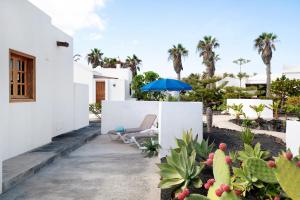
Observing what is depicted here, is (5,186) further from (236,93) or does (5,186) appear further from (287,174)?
(236,93)

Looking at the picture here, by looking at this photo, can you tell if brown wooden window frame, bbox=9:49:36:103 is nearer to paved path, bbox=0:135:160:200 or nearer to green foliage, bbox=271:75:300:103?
paved path, bbox=0:135:160:200

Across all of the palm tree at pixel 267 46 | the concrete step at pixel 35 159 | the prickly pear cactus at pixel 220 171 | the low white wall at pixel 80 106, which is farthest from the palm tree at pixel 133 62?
the prickly pear cactus at pixel 220 171

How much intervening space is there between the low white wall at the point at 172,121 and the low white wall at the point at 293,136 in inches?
94.3

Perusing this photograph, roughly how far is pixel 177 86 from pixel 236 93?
18796 mm

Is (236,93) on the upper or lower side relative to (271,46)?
lower

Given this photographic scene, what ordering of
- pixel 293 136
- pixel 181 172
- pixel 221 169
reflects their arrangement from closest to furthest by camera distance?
1. pixel 221 169
2. pixel 181 172
3. pixel 293 136

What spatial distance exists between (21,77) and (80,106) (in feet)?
19.8

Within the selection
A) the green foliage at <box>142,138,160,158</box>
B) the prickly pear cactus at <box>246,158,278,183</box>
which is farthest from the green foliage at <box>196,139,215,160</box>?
the green foliage at <box>142,138,160,158</box>

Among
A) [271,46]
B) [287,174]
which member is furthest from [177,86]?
[271,46]

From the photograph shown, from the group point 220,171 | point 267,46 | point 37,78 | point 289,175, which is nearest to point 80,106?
point 37,78

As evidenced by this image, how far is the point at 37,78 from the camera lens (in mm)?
9898

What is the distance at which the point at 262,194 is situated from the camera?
4594 mm

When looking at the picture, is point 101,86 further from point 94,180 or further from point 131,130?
point 94,180

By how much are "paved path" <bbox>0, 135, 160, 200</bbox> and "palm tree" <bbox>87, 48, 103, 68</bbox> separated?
48877 mm
